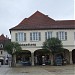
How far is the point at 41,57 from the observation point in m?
65.1

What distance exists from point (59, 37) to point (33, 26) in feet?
18.1

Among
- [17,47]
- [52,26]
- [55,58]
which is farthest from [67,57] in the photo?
[17,47]

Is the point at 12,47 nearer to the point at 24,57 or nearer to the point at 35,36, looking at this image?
the point at 35,36

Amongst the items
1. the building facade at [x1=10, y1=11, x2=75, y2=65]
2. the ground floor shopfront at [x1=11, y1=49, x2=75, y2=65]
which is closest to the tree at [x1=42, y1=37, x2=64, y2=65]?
the ground floor shopfront at [x1=11, y1=49, x2=75, y2=65]

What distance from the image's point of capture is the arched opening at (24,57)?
61.9 m

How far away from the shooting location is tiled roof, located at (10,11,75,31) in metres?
59.0

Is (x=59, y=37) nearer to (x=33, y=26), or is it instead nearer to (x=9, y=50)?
(x=33, y=26)

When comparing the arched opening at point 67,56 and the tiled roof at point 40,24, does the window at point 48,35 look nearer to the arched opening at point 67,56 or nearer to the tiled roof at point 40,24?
the tiled roof at point 40,24

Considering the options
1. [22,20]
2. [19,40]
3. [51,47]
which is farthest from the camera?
[22,20]

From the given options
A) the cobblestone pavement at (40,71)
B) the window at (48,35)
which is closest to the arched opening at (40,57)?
the window at (48,35)

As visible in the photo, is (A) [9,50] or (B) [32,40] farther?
(B) [32,40]

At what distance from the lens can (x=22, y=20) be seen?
63219 millimetres

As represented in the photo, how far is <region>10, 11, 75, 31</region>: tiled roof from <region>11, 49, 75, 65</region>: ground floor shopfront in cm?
485

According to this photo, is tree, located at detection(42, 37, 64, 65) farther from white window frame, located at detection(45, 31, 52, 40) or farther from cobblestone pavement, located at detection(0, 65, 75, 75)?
cobblestone pavement, located at detection(0, 65, 75, 75)
